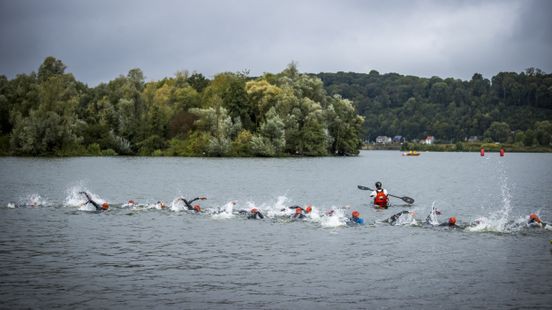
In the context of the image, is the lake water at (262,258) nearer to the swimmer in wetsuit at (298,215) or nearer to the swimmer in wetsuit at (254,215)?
the swimmer in wetsuit at (254,215)

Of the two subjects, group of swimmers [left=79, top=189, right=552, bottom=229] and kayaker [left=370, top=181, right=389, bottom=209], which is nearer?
group of swimmers [left=79, top=189, right=552, bottom=229]

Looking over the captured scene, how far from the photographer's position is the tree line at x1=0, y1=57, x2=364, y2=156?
9581 centimetres

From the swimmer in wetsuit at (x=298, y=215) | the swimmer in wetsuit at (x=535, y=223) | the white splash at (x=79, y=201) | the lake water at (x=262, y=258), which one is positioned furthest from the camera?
the white splash at (x=79, y=201)

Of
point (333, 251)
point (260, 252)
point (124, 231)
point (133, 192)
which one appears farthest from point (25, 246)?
point (133, 192)

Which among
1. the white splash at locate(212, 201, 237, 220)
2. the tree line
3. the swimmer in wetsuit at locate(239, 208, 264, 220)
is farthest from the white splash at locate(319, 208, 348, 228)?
the tree line

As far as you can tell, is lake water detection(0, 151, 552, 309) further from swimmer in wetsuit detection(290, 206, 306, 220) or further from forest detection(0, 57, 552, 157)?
forest detection(0, 57, 552, 157)

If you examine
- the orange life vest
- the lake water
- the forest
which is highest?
the forest

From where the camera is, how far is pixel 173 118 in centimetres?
11500

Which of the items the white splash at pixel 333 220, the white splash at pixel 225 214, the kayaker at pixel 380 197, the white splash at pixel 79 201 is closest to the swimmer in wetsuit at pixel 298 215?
the white splash at pixel 333 220

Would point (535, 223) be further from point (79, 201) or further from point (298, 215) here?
point (79, 201)

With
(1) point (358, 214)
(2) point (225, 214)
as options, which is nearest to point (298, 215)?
(1) point (358, 214)

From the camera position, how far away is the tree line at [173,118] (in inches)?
3772

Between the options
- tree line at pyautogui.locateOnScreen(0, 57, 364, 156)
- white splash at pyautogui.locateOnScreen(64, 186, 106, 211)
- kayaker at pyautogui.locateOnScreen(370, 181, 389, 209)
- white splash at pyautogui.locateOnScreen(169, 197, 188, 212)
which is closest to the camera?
white splash at pyautogui.locateOnScreen(64, 186, 106, 211)

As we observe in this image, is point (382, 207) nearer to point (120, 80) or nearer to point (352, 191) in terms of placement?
point (352, 191)
